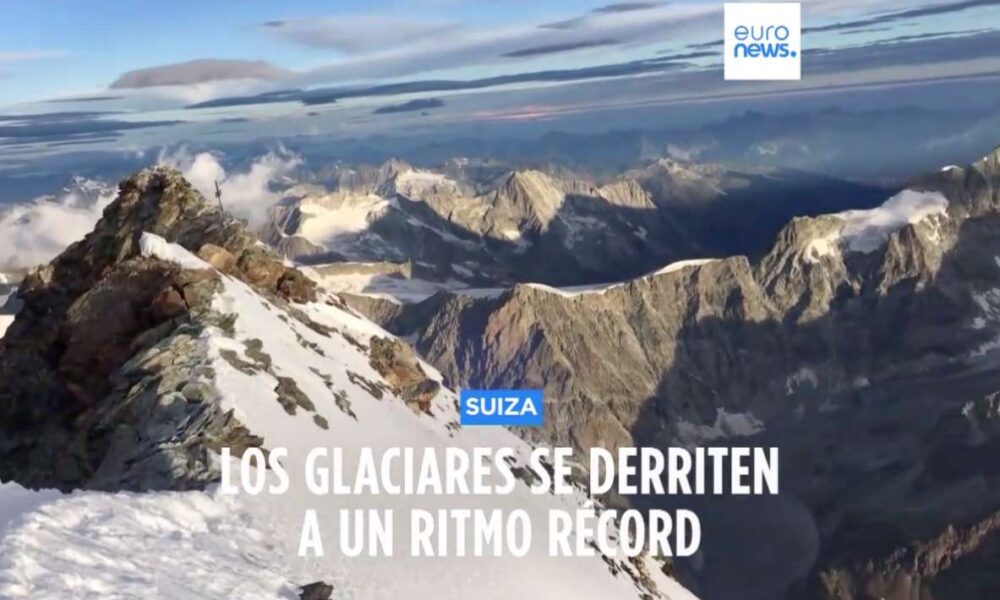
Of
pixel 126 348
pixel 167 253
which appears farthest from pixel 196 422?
pixel 167 253

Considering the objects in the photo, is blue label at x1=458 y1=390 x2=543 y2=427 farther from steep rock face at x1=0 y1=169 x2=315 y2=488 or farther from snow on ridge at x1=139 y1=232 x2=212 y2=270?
snow on ridge at x1=139 y1=232 x2=212 y2=270

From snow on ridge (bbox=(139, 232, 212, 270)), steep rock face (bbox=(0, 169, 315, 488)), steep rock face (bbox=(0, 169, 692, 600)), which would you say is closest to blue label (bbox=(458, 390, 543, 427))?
steep rock face (bbox=(0, 169, 692, 600))

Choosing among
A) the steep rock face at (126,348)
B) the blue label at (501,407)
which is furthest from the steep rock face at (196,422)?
the blue label at (501,407)

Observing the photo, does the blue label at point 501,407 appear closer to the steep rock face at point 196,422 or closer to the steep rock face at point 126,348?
the steep rock face at point 196,422

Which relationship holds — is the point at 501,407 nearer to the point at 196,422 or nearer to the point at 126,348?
the point at 126,348

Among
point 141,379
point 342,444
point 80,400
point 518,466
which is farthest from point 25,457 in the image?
point 518,466

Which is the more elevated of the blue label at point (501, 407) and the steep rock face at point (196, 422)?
the steep rock face at point (196, 422)
